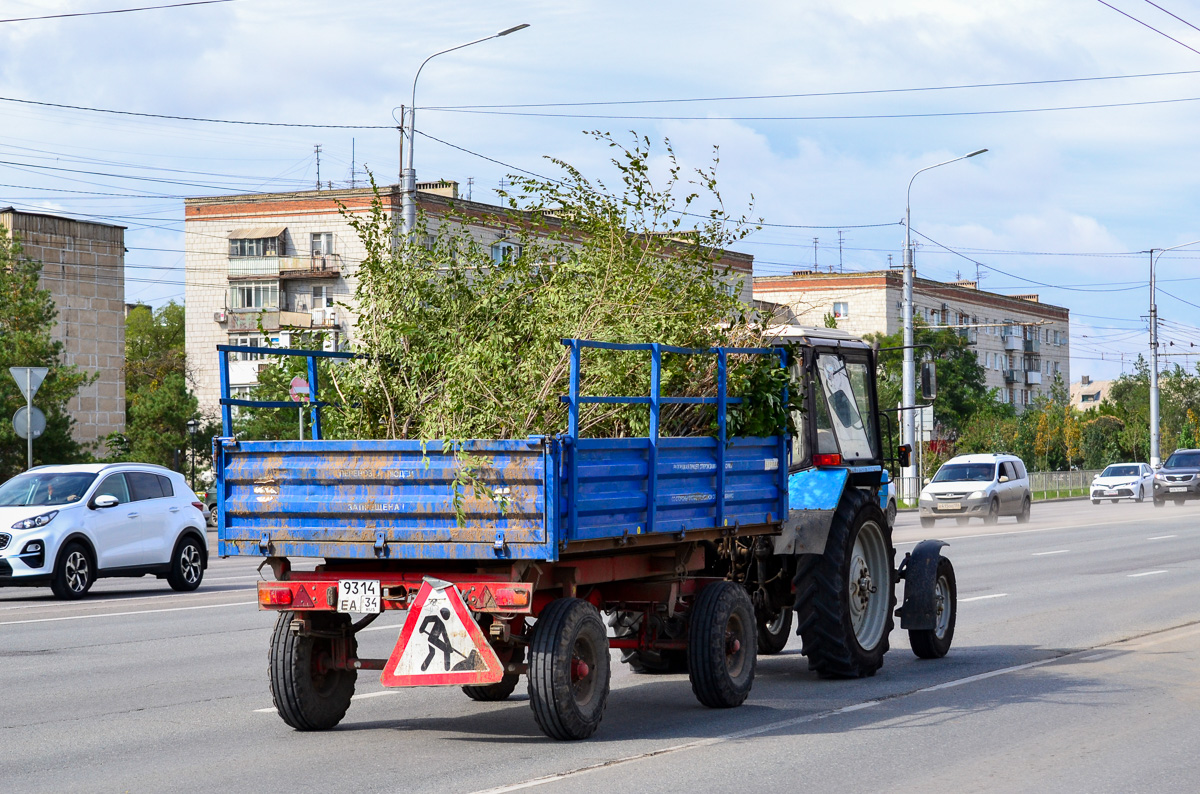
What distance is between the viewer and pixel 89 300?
1941 inches

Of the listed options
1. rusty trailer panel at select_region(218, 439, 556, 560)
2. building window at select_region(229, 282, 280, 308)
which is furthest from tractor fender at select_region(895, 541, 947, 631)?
building window at select_region(229, 282, 280, 308)

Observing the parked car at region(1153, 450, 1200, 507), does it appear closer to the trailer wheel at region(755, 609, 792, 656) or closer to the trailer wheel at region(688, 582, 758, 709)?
the trailer wheel at region(755, 609, 792, 656)

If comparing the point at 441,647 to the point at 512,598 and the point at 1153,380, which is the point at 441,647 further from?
the point at 1153,380

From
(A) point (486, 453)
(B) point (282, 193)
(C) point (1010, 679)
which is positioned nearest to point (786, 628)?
(C) point (1010, 679)

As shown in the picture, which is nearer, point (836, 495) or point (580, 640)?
point (580, 640)

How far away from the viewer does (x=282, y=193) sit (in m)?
78.9

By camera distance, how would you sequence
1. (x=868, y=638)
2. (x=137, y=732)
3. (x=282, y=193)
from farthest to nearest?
(x=282, y=193)
(x=868, y=638)
(x=137, y=732)

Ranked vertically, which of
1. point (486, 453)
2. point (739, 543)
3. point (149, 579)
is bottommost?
point (149, 579)

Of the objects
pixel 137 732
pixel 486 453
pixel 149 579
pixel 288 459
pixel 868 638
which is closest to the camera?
pixel 486 453

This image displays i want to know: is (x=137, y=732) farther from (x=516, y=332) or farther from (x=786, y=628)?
(x=786, y=628)

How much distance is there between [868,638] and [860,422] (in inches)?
63.9

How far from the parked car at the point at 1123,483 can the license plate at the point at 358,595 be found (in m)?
49.1

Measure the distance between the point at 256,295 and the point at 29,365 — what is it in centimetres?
4324

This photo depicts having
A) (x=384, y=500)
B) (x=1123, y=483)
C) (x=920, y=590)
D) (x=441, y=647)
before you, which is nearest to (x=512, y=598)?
(x=441, y=647)
